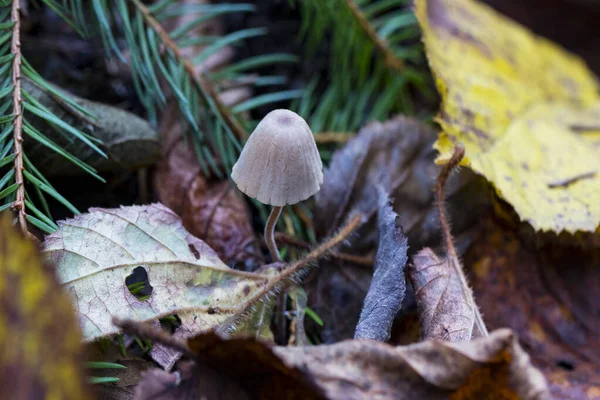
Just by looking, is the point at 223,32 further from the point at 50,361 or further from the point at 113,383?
the point at 50,361

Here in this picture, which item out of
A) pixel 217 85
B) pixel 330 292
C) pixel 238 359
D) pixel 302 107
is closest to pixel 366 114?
pixel 302 107

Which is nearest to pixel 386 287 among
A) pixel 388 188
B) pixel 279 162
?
pixel 279 162

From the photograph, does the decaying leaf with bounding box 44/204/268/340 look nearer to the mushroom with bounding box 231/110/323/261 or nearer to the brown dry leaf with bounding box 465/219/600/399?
the mushroom with bounding box 231/110/323/261

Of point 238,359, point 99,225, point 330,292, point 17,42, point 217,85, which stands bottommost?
point 330,292

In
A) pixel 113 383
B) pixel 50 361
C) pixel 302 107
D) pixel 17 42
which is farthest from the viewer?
pixel 302 107

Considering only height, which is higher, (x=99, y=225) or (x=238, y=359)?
(x=99, y=225)

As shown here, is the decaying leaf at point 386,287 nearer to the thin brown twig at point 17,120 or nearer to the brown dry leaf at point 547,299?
the brown dry leaf at point 547,299
